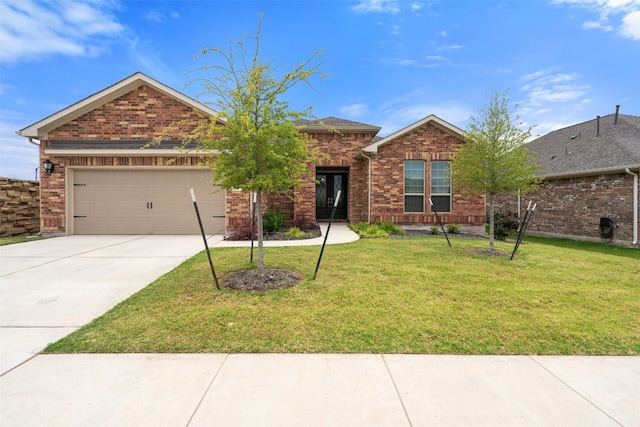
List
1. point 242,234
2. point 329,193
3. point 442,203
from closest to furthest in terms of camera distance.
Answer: point 242,234, point 442,203, point 329,193

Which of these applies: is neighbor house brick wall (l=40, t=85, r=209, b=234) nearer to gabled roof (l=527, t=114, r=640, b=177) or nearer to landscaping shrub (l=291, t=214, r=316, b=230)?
landscaping shrub (l=291, t=214, r=316, b=230)

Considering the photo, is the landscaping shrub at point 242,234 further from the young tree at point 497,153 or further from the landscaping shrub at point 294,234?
the young tree at point 497,153

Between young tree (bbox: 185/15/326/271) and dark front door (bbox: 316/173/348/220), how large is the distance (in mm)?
9635

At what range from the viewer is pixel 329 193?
15.3m

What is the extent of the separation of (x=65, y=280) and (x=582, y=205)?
57.6 feet

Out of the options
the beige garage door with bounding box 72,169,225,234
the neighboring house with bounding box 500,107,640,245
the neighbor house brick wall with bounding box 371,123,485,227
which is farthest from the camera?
the neighbor house brick wall with bounding box 371,123,485,227

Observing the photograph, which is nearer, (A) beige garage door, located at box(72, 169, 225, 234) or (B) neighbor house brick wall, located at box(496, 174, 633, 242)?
(A) beige garage door, located at box(72, 169, 225, 234)

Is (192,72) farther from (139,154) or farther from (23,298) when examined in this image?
(139,154)

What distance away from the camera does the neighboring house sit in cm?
1136

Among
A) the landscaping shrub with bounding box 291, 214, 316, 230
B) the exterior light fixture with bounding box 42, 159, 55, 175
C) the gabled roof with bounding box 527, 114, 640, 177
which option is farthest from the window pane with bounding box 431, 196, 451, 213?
the exterior light fixture with bounding box 42, 159, 55, 175
